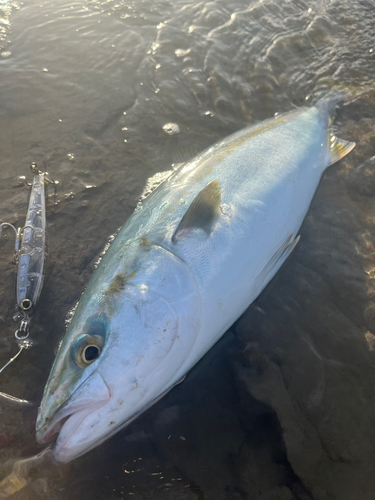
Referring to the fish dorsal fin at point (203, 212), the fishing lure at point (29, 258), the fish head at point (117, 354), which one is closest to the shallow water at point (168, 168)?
the fishing lure at point (29, 258)

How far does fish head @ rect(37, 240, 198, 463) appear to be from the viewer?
143cm

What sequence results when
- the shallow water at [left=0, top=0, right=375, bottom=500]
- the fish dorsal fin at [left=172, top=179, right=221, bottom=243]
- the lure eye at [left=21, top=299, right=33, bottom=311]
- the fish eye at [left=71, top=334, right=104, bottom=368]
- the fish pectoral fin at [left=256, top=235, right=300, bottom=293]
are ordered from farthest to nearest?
the lure eye at [left=21, top=299, right=33, bottom=311]
the fish pectoral fin at [left=256, top=235, right=300, bottom=293]
the fish dorsal fin at [left=172, top=179, right=221, bottom=243]
the shallow water at [left=0, top=0, right=375, bottom=500]
the fish eye at [left=71, top=334, right=104, bottom=368]

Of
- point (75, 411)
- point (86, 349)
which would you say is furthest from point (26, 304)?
point (75, 411)

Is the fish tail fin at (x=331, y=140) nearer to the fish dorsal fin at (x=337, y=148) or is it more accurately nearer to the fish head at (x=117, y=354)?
the fish dorsal fin at (x=337, y=148)

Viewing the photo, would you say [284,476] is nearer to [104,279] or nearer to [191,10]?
[104,279]

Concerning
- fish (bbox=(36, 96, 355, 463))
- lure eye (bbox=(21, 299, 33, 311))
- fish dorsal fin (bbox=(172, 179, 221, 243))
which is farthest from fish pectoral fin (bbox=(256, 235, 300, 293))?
lure eye (bbox=(21, 299, 33, 311))

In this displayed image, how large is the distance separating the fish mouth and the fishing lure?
2.44ft

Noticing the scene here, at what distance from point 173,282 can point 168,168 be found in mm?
1829

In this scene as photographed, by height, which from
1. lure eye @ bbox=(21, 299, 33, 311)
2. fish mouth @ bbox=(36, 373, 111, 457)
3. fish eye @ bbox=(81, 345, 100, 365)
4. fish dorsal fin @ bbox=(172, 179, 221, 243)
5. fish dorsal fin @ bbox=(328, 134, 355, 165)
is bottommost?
lure eye @ bbox=(21, 299, 33, 311)

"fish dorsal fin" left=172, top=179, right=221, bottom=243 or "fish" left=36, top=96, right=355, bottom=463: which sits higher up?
"fish dorsal fin" left=172, top=179, right=221, bottom=243

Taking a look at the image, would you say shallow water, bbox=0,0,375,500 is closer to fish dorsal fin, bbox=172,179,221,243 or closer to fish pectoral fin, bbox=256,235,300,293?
fish pectoral fin, bbox=256,235,300,293

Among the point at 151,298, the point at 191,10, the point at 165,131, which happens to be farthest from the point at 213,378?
the point at 191,10

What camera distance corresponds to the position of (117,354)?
4.84 feet

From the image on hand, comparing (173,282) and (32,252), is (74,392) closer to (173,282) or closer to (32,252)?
(173,282)
